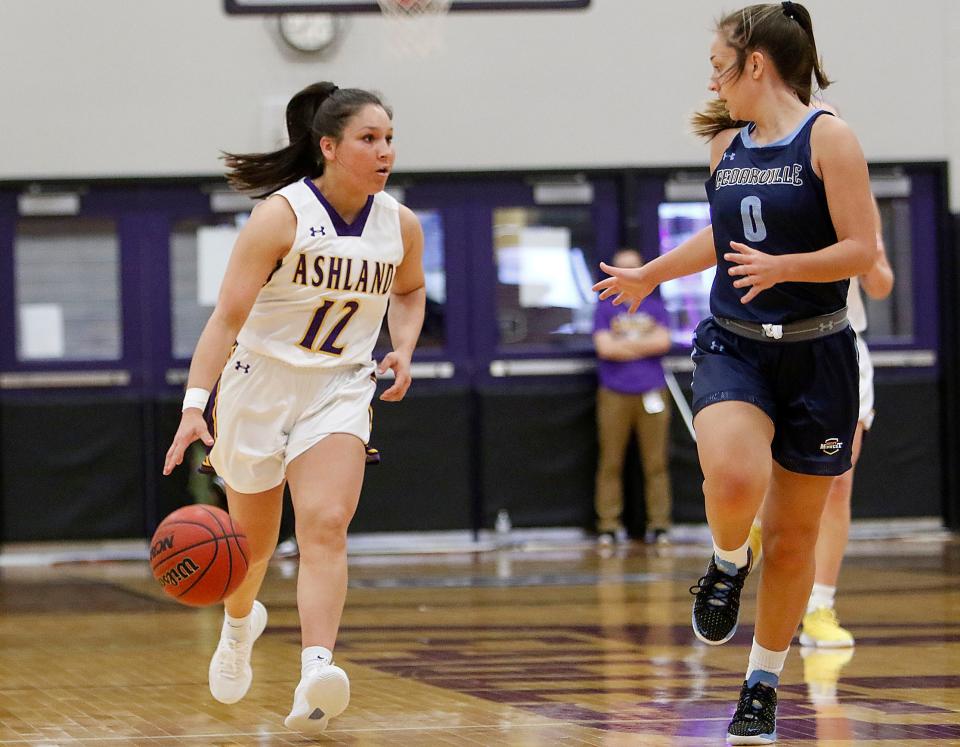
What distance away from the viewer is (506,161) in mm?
11391

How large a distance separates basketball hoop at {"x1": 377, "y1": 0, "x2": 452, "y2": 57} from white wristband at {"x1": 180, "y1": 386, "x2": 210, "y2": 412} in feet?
14.0

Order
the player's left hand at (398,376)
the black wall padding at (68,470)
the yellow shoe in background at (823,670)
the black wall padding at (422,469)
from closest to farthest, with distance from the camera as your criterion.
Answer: the player's left hand at (398,376) < the yellow shoe in background at (823,670) < the black wall padding at (68,470) < the black wall padding at (422,469)

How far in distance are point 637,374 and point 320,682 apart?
719cm

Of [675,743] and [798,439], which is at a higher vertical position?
[798,439]

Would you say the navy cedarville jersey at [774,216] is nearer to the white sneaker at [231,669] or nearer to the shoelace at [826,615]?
the white sneaker at [231,669]

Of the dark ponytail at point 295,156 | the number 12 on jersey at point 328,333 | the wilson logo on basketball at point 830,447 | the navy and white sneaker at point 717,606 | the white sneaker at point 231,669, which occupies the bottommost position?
the white sneaker at point 231,669

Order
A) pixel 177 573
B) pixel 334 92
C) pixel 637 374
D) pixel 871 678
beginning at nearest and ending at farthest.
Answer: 1. pixel 177 573
2. pixel 334 92
3. pixel 871 678
4. pixel 637 374

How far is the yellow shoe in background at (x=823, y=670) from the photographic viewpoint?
480cm

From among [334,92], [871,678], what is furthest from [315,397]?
[871,678]

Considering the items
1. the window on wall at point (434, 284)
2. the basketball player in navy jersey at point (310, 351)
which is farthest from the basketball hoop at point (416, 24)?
the basketball player in navy jersey at point (310, 351)

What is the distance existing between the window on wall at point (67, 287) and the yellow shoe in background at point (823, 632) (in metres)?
6.59

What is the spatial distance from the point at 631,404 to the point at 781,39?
7146 mm

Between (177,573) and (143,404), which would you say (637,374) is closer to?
(143,404)

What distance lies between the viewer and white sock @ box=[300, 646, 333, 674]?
3.98m
